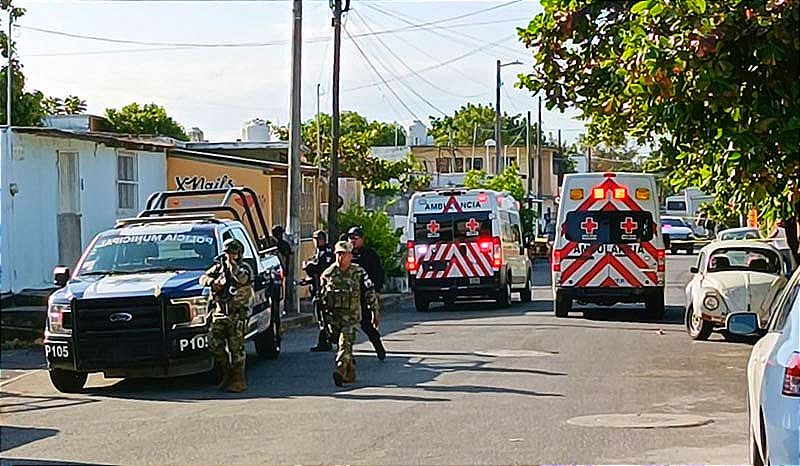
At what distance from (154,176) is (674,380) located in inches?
623

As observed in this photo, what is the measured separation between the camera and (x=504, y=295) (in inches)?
1075

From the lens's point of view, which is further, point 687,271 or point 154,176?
point 687,271

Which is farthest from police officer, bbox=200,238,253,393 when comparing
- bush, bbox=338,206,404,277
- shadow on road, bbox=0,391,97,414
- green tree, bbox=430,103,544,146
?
green tree, bbox=430,103,544,146

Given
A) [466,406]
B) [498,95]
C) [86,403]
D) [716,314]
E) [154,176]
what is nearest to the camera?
[466,406]

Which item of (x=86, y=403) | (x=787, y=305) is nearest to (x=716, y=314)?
(x=86, y=403)

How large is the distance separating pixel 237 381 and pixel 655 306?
40.4 ft

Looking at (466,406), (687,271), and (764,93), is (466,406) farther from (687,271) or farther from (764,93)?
(687,271)

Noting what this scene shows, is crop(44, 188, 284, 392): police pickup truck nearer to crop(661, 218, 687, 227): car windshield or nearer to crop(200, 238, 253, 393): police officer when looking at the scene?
crop(200, 238, 253, 393): police officer

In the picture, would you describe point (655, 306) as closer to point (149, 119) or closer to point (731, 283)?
point (731, 283)

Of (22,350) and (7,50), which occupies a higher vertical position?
(7,50)

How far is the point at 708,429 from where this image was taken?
10766 millimetres

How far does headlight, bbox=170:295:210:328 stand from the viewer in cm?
1366

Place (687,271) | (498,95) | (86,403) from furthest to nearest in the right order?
(498,95), (687,271), (86,403)

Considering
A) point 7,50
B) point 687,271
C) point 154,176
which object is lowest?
point 687,271
